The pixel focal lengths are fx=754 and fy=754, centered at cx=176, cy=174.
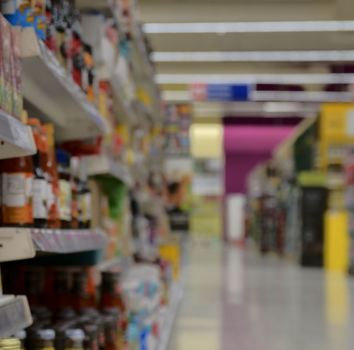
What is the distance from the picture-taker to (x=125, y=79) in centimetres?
415

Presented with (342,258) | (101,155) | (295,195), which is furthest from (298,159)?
(101,155)

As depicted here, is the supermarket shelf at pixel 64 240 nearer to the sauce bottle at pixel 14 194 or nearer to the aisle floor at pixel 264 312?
the sauce bottle at pixel 14 194

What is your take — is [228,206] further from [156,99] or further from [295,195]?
[156,99]

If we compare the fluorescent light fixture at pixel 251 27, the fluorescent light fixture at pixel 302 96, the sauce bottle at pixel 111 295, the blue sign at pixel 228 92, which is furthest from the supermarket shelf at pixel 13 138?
the fluorescent light fixture at pixel 302 96

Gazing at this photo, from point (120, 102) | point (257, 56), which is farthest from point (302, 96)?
point (120, 102)

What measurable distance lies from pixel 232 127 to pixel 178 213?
429 inches

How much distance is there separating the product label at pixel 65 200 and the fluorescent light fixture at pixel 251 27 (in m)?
9.86

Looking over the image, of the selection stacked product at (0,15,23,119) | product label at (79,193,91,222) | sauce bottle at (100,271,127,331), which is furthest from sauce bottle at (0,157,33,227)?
sauce bottle at (100,271,127,331)

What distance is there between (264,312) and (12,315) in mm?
3997

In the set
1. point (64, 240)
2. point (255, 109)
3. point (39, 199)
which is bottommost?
point (64, 240)

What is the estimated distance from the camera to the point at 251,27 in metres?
12.0

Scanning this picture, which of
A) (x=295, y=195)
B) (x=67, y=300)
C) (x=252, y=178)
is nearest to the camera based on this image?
(x=67, y=300)

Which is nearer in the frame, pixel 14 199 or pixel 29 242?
pixel 29 242

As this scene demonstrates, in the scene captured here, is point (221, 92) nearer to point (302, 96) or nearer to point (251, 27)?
point (302, 96)
